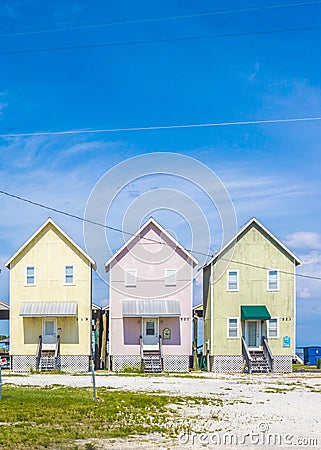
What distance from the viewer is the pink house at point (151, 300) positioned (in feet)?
143

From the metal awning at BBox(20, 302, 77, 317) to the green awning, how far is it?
10343 millimetres

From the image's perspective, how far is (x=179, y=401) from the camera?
2041 cm

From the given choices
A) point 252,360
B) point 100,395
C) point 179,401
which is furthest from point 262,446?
point 252,360

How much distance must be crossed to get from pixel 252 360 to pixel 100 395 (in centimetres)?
2177

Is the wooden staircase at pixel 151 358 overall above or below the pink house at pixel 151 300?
below

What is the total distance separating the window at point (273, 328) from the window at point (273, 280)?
6.33 feet

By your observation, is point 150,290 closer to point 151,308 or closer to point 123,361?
point 151,308

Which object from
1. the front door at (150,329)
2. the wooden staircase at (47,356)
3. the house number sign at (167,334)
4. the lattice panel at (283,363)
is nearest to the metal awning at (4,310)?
the wooden staircase at (47,356)

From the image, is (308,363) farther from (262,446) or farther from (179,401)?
(262,446)

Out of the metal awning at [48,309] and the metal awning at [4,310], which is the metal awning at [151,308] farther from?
the metal awning at [4,310]

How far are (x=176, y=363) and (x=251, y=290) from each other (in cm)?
652

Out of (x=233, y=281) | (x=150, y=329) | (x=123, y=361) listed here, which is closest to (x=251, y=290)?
(x=233, y=281)

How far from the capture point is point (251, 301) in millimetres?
43781

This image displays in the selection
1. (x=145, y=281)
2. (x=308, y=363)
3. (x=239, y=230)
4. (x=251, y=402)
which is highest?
(x=239, y=230)
